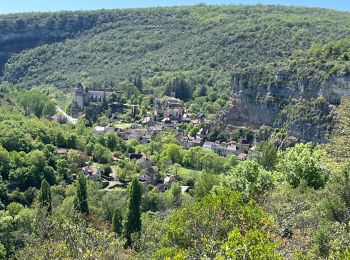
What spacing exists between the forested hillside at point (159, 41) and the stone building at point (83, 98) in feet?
44.2

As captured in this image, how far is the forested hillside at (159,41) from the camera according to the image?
11038 centimetres

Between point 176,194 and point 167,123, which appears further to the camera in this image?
point 167,123

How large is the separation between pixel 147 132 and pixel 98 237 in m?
58.3

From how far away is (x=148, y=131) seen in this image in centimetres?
7694

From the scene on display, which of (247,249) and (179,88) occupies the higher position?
(247,249)

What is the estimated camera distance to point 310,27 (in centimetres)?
12038

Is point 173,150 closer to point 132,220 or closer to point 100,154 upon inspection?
point 100,154

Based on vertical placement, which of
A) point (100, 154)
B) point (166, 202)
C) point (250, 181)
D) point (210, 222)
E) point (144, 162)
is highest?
point (210, 222)

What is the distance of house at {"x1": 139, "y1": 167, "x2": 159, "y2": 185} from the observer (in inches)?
2110

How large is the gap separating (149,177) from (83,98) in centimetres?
3902

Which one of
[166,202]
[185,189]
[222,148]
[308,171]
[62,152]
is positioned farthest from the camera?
[222,148]

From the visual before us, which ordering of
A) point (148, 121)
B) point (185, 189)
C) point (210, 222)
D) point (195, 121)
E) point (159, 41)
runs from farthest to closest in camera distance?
1. point (159, 41)
2. point (195, 121)
3. point (148, 121)
4. point (185, 189)
5. point (210, 222)

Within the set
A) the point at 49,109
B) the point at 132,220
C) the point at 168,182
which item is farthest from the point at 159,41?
the point at 132,220

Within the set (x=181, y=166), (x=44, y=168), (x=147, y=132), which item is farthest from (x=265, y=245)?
(x=147, y=132)
